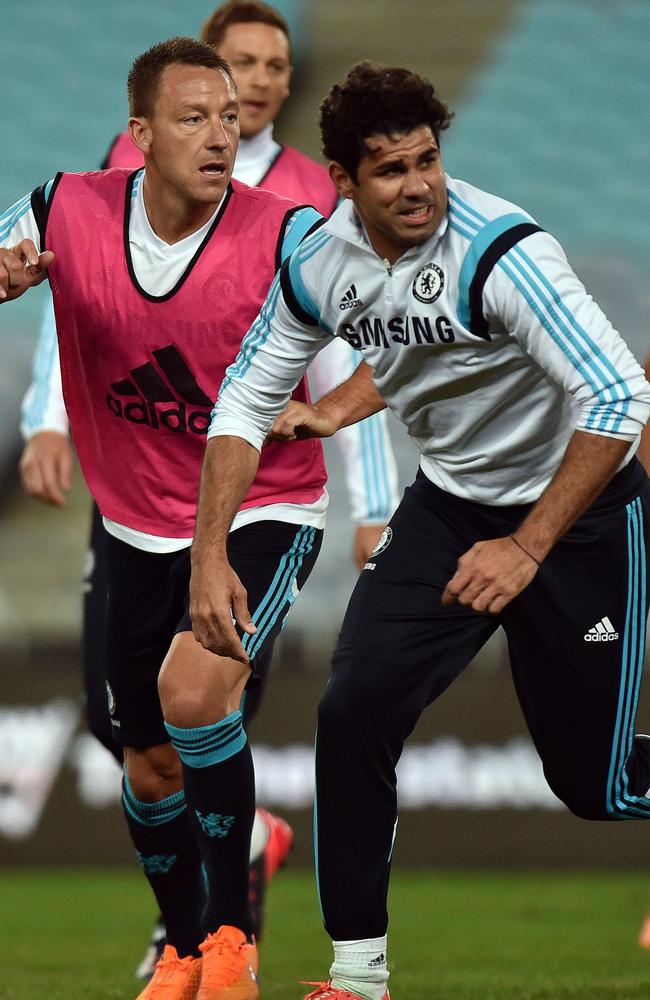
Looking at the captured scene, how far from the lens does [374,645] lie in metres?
3.60

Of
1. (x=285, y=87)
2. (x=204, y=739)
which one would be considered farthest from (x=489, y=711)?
(x=204, y=739)

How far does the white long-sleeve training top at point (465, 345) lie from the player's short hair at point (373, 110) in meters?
0.18

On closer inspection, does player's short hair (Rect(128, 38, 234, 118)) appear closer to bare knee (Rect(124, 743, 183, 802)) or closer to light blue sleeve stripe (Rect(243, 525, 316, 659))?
light blue sleeve stripe (Rect(243, 525, 316, 659))

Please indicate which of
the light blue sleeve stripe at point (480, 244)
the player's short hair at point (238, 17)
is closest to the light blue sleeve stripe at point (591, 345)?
the light blue sleeve stripe at point (480, 244)

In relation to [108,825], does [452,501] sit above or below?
above

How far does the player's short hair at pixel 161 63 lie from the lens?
13.6 feet

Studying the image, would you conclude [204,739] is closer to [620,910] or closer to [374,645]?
[374,645]

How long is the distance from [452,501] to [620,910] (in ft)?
13.6

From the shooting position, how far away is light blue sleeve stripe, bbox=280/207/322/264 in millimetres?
4121

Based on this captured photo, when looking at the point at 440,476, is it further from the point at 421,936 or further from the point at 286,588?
the point at 421,936

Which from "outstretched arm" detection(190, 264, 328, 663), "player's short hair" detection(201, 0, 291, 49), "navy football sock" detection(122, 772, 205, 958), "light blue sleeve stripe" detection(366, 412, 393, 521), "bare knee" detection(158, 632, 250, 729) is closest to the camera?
"outstretched arm" detection(190, 264, 328, 663)

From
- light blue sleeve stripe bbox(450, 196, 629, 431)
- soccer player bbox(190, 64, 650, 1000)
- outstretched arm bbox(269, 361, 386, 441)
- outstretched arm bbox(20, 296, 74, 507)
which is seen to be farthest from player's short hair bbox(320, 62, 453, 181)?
outstretched arm bbox(20, 296, 74, 507)

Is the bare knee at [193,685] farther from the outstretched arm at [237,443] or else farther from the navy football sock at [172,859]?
the navy football sock at [172,859]

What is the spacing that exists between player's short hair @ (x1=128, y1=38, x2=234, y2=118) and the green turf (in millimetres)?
2587
